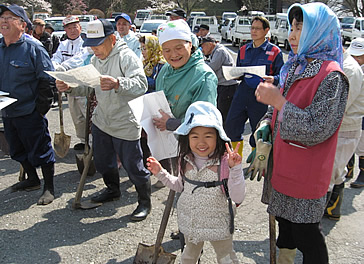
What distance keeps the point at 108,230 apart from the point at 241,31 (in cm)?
2093

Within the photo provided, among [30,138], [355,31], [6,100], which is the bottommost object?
[30,138]

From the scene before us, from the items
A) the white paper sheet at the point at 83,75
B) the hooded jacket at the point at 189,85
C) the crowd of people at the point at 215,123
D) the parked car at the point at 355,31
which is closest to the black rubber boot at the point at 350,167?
the crowd of people at the point at 215,123

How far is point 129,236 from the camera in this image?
346 centimetres

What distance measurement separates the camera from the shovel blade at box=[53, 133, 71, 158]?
5215 millimetres

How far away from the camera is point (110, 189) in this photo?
418 centimetres

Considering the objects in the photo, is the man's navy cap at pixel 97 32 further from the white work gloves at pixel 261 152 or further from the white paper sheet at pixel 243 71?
the white work gloves at pixel 261 152

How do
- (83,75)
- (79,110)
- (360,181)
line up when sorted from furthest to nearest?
(79,110) → (360,181) → (83,75)

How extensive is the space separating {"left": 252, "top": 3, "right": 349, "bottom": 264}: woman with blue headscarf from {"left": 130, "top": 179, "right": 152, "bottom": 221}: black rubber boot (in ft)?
5.49

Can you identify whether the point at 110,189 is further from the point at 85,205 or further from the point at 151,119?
the point at 151,119

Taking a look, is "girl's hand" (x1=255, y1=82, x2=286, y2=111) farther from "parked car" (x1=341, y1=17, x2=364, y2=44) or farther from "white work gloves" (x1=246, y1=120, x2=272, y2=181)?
"parked car" (x1=341, y1=17, x2=364, y2=44)

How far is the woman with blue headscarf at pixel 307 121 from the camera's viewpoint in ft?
6.41

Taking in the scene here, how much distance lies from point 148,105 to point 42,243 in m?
1.68

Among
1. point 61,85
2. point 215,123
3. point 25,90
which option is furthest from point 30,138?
point 215,123

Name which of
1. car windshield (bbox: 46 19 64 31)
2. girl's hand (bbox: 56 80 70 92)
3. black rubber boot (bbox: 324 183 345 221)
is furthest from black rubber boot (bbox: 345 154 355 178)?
car windshield (bbox: 46 19 64 31)
